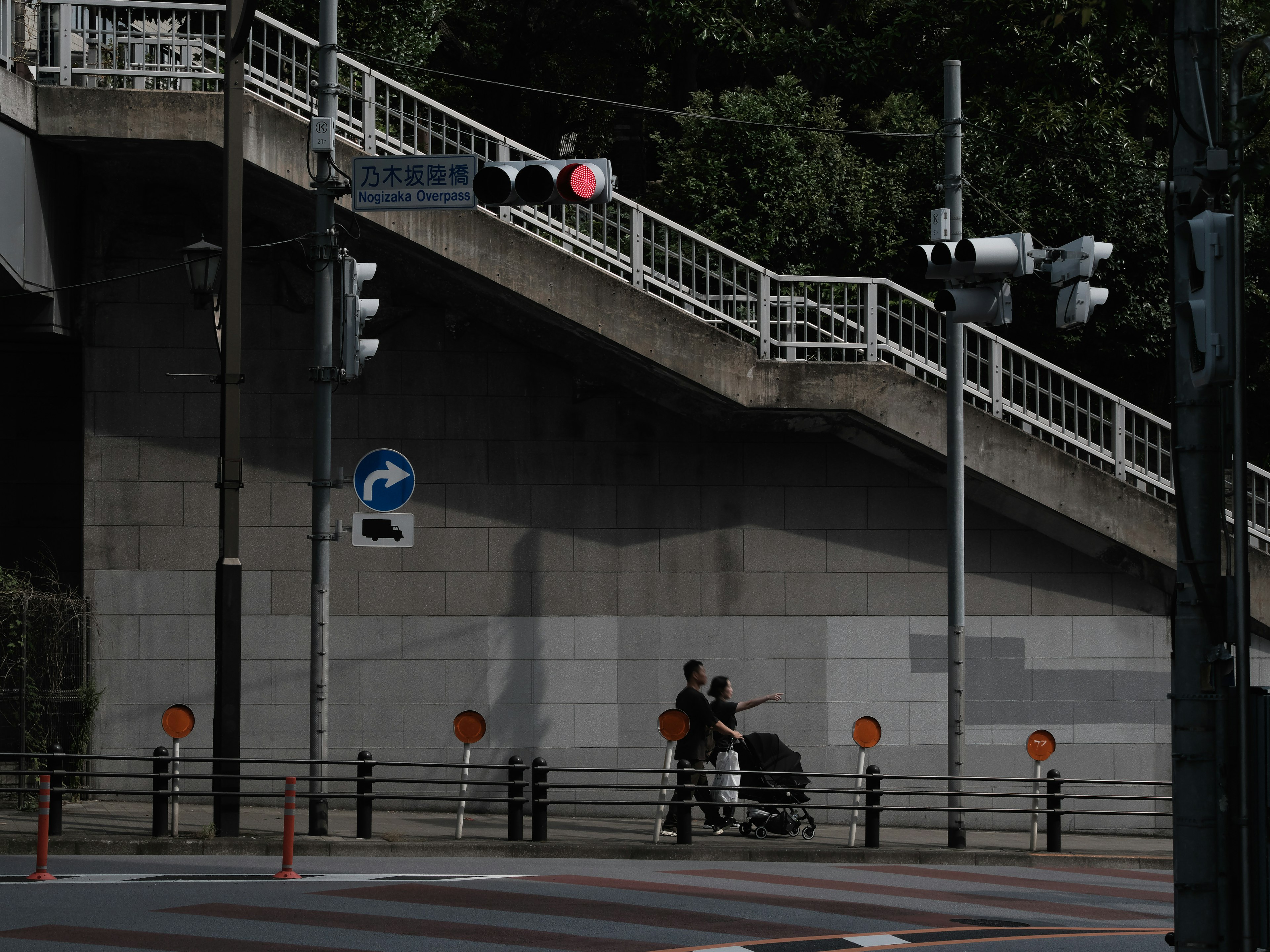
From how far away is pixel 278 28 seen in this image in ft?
49.9

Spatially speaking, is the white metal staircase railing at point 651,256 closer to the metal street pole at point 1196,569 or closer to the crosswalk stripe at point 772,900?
the crosswalk stripe at point 772,900

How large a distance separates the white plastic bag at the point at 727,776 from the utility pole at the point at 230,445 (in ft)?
14.6

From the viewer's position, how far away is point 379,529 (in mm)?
13719

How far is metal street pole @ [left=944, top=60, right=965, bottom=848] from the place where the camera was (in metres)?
14.2

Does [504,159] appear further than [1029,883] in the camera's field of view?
Yes

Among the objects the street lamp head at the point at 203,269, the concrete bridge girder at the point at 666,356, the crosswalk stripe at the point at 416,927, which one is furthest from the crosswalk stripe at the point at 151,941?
the concrete bridge girder at the point at 666,356

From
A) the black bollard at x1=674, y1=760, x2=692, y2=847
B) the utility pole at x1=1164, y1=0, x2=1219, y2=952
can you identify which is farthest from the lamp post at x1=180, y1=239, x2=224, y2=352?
the utility pole at x1=1164, y1=0, x2=1219, y2=952

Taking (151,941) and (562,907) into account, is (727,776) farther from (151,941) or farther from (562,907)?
(151,941)

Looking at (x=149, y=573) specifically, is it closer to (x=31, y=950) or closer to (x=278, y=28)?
(x=278, y=28)

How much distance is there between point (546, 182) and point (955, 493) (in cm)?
532

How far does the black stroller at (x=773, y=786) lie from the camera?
47.6 feet

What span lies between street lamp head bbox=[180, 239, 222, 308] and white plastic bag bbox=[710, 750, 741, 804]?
20.9 ft

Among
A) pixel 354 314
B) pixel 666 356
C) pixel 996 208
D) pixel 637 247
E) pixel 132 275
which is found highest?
pixel 996 208

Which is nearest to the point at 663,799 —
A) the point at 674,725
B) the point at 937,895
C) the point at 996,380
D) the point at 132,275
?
the point at 674,725
